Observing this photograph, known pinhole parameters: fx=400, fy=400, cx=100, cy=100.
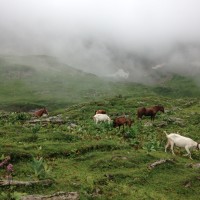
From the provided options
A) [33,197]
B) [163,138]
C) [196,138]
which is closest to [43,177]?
[33,197]

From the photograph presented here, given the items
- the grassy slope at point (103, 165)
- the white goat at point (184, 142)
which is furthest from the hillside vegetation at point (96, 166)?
the white goat at point (184, 142)

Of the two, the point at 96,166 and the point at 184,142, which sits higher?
the point at 184,142

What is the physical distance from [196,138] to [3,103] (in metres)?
156

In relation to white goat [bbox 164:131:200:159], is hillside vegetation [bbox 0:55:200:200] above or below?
below

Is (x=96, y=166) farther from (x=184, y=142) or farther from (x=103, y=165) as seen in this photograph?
(x=184, y=142)

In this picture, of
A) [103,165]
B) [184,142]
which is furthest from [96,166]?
[184,142]

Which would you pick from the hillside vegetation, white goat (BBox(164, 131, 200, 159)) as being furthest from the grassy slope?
white goat (BBox(164, 131, 200, 159))

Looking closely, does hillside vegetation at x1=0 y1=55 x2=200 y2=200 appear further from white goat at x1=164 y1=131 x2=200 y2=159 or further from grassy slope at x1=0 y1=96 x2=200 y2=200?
white goat at x1=164 y1=131 x2=200 y2=159

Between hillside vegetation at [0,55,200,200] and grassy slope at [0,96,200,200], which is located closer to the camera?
hillside vegetation at [0,55,200,200]

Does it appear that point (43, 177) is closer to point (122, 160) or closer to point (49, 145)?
point (122, 160)

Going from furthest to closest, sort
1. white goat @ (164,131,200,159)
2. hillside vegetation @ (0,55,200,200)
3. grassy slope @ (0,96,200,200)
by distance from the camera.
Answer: white goat @ (164,131,200,159) → grassy slope @ (0,96,200,200) → hillside vegetation @ (0,55,200,200)

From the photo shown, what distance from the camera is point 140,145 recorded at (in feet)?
102

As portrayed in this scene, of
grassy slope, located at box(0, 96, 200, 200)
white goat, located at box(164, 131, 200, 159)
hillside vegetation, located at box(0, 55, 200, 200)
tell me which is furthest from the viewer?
white goat, located at box(164, 131, 200, 159)

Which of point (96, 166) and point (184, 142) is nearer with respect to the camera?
point (96, 166)
